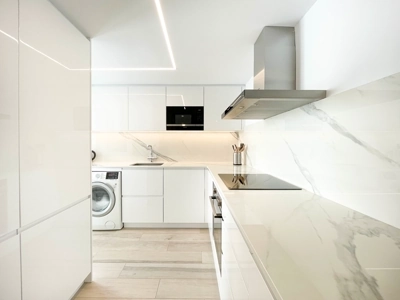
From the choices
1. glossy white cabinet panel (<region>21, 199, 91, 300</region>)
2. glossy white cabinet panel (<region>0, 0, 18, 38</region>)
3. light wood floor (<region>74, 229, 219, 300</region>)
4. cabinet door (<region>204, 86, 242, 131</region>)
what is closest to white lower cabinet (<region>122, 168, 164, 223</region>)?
light wood floor (<region>74, 229, 219, 300</region>)

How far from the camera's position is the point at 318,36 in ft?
4.66

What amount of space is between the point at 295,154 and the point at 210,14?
4.01 feet

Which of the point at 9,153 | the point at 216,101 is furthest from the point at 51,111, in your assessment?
the point at 216,101

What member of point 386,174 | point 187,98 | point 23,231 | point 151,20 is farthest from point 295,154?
point 187,98

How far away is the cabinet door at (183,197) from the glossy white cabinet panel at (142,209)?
103mm

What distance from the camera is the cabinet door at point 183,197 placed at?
10.6 ft

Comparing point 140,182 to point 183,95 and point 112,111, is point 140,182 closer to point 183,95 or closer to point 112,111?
point 112,111

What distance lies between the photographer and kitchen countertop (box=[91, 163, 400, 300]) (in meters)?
0.51

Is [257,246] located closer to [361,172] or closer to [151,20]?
[361,172]

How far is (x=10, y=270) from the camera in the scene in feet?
3.63

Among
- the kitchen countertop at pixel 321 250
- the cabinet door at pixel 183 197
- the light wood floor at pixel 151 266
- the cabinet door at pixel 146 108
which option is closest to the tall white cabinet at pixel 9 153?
the light wood floor at pixel 151 266

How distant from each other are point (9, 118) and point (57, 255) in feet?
3.19

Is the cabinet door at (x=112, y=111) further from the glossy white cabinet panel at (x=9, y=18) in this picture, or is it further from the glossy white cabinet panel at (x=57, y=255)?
the glossy white cabinet panel at (x=9, y=18)

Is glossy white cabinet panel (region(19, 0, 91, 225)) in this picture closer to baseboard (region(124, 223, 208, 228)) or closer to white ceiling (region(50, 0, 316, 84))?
white ceiling (region(50, 0, 316, 84))
